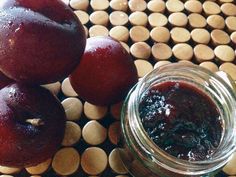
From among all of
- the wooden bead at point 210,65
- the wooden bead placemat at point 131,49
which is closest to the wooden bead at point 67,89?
the wooden bead placemat at point 131,49

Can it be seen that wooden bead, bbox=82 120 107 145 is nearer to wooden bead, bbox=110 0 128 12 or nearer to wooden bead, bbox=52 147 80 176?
wooden bead, bbox=52 147 80 176

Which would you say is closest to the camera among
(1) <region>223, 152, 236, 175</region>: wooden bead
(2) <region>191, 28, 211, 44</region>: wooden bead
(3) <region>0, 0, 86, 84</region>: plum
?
(3) <region>0, 0, 86, 84</region>: plum

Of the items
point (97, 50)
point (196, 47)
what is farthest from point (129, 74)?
point (196, 47)

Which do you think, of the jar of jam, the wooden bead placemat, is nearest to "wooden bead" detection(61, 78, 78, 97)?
the wooden bead placemat

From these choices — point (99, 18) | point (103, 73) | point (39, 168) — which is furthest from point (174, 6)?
point (39, 168)

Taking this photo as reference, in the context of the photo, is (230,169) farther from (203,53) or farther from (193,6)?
(193,6)
